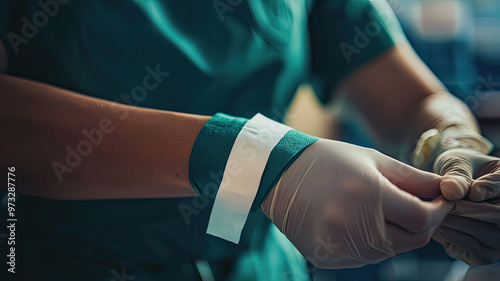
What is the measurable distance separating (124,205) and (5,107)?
0.24 metres

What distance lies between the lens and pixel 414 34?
126 centimetres

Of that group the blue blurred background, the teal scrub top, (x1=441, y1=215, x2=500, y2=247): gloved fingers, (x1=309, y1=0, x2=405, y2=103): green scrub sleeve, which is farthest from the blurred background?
(x1=441, y1=215, x2=500, y2=247): gloved fingers

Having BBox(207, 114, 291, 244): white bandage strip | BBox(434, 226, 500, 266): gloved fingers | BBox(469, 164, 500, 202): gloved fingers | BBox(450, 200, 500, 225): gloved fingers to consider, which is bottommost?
BBox(434, 226, 500, 266): gloved fingers

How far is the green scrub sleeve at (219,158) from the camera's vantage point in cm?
56

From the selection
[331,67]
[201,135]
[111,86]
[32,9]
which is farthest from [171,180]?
[331,67]

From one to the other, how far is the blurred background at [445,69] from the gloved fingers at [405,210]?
2.03 ft

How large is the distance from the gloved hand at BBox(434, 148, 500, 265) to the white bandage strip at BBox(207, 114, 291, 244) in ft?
0.91

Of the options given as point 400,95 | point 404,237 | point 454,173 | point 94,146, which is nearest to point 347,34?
point 400,95

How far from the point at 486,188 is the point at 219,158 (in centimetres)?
42

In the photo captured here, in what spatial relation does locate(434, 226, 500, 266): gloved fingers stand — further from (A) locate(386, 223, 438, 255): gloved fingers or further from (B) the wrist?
(B) the wrist

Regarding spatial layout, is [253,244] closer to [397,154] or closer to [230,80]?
[230,80]

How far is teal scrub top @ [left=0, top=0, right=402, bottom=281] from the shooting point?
0.65m

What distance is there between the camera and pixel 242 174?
0.56m

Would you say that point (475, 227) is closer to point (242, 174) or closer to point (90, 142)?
point (242, 174)
